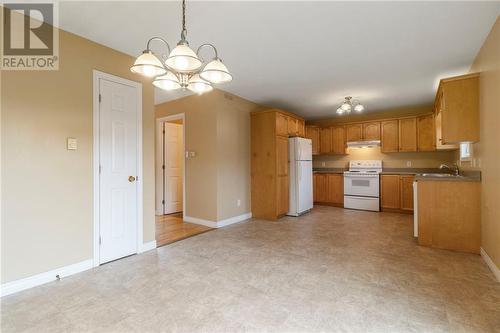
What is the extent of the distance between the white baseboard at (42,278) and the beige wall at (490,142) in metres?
4.38

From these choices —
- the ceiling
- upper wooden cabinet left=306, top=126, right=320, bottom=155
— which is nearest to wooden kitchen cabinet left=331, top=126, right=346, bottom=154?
upper wooden cabinet left=306, top=126, right=320, bottom=155

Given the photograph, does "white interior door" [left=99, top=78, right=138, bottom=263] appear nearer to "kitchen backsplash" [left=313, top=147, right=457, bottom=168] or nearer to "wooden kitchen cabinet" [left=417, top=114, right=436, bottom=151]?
"kitchen backsplash" [left=313, top=147, right=457, bottom=168]

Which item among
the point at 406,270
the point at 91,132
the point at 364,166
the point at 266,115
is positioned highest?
the point at 266,115

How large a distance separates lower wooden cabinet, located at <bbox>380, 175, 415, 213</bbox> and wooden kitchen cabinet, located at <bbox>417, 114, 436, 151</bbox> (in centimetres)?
79

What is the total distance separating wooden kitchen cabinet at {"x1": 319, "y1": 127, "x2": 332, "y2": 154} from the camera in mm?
7027

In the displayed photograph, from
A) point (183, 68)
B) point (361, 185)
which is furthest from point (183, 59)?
point (361, 185)

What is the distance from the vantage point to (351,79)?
4059 mm

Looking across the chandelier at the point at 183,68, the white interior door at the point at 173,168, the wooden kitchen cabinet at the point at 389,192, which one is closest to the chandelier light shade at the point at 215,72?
the chandelier at the point at 183,68

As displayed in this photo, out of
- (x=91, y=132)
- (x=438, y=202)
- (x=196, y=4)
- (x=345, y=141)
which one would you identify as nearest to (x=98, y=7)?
(x=196, y=4)

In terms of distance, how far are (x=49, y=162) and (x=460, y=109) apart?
4.91 meters

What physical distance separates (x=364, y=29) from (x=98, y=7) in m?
2.65

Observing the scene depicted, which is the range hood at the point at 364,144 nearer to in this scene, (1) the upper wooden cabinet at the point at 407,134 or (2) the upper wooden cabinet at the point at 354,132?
(2) the upper wooden cabinet at the point at 354,132

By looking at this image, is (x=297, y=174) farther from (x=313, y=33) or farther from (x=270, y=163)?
(x=313, y=33)

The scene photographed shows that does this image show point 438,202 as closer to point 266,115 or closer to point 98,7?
point 266,115
